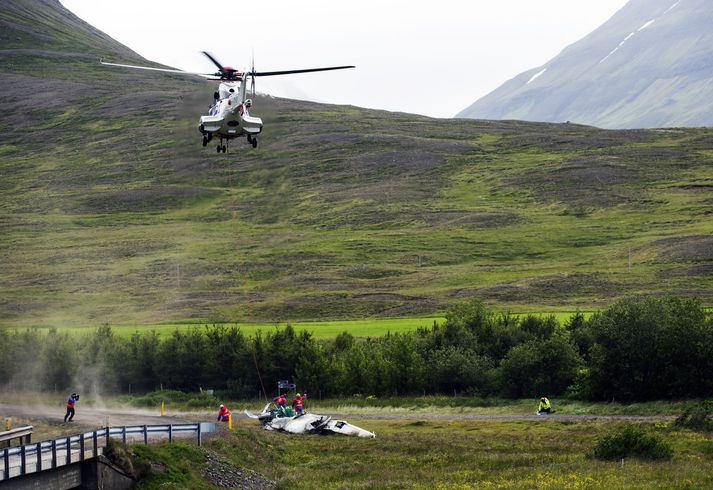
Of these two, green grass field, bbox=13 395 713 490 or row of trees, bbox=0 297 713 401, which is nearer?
green grass field, bbox=13 395 713 490

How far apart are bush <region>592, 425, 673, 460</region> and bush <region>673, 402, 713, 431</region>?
7.21 meters

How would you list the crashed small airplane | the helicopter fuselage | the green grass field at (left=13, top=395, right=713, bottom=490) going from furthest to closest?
the crashed small airplane, the helicopter fuselage, the green grass field at (left=13, top=395, right=713, bottom=490)

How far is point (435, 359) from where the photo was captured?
308ft

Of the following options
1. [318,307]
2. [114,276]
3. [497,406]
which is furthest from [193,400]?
[114,276]

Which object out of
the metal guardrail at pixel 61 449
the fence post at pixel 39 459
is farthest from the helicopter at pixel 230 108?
the fence post at pixel 39 459

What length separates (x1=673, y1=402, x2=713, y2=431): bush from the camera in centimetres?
6550

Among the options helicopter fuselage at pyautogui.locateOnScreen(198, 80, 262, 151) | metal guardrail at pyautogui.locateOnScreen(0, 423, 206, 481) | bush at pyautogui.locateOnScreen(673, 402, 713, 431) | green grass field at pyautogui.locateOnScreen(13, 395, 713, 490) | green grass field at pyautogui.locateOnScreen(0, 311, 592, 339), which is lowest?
green grass field at pyautogui.locateOnScreen(13, 395, 713, 490)

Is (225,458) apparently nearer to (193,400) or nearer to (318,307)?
(193,400)

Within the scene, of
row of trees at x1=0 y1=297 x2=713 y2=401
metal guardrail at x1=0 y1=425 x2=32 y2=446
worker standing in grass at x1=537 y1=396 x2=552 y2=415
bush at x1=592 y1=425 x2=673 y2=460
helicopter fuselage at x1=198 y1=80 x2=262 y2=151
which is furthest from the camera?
row of trees at x1=0 y1=297 x2=713 y2=401

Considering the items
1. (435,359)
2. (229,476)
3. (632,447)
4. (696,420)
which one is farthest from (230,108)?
(435,359)

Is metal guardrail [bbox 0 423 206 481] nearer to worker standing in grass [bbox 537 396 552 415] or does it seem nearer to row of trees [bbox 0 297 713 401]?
worker standing in grass [bbox 537 396 552 415]

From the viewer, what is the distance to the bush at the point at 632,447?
5734cm

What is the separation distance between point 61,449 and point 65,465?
2.77 ft

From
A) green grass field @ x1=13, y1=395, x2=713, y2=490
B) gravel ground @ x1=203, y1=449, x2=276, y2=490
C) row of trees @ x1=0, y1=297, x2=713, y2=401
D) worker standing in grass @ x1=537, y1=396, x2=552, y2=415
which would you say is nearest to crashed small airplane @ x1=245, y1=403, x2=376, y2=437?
green grass field @ x1=13, y1=395, x2=713, y2=490
